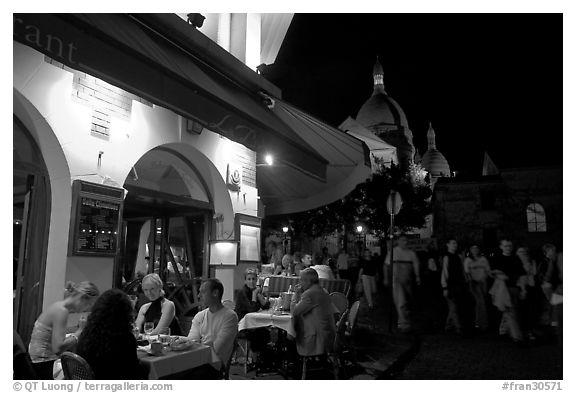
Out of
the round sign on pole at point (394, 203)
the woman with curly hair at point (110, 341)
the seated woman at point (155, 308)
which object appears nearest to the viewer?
the woman with curly hair at point (110, 341)

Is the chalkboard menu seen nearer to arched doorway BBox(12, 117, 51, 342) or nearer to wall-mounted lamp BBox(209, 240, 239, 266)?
arched doorway BBox(12, 117, 51, 342)

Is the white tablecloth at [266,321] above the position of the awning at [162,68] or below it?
below

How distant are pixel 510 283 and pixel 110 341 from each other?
346 centimetres

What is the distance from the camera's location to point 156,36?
3.59 metres

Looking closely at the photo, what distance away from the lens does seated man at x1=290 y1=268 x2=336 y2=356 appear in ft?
15.2

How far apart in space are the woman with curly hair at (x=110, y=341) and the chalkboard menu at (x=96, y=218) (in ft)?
4.38

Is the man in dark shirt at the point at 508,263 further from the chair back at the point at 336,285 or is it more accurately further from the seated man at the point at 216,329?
the chair back at the point at 336,285

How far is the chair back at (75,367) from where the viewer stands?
2.54 metres

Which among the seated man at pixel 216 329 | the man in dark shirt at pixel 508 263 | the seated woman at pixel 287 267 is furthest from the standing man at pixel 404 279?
the seated woman at pixel 287 267

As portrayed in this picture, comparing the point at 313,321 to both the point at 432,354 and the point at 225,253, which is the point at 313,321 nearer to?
the point at 432,354

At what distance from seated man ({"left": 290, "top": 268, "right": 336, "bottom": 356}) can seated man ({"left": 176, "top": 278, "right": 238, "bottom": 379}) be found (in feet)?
3.27

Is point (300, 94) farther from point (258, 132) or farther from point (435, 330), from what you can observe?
point (435, 330)
